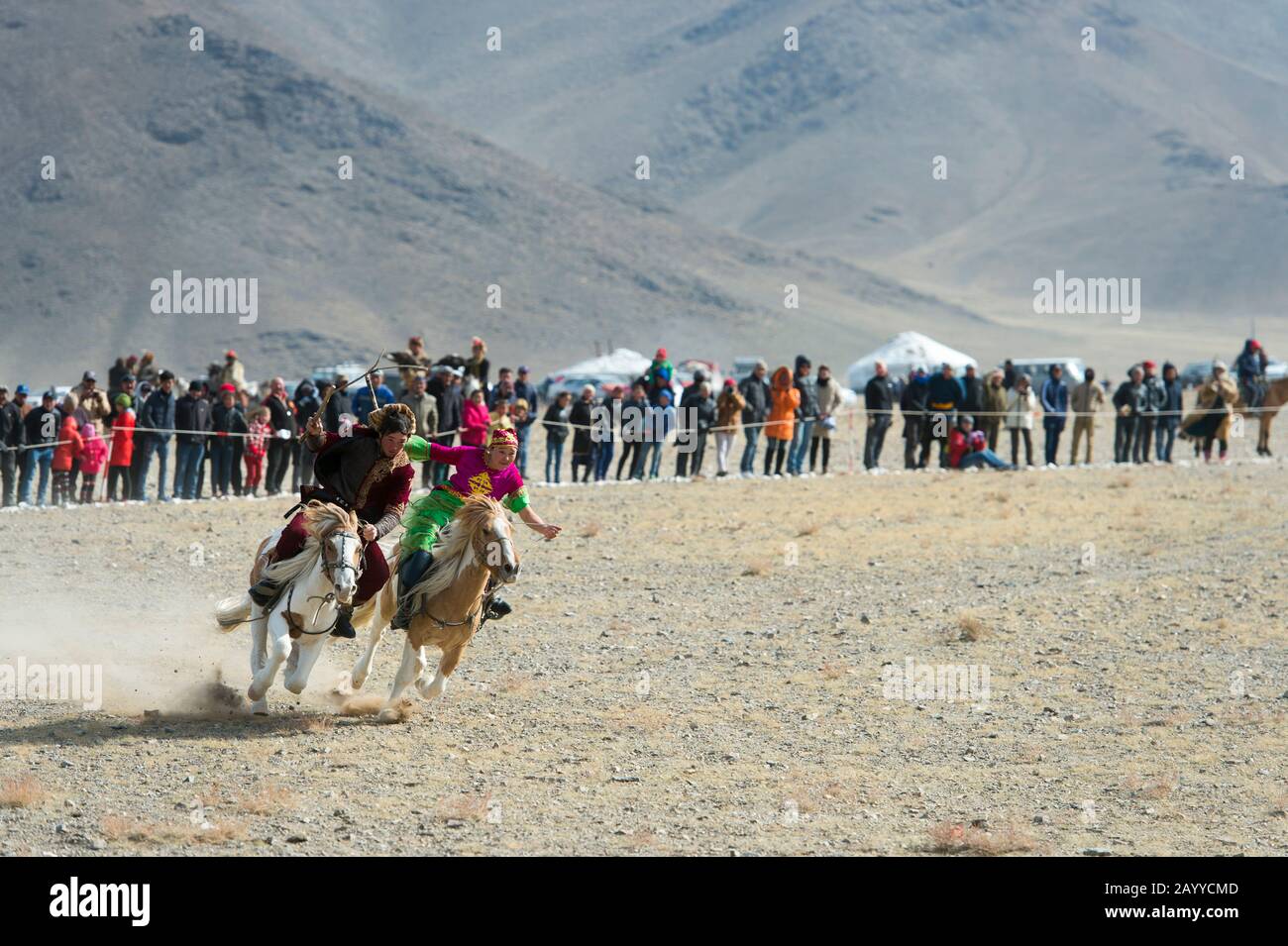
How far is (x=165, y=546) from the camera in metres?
17.8

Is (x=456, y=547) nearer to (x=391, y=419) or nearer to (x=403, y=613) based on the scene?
(x=403, y=613)

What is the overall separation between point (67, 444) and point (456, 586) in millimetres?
12144

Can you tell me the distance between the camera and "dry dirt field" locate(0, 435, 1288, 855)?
873 centimetres

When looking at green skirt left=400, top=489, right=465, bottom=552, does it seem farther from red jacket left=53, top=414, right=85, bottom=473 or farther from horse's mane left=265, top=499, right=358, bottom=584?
red jacket left=53, top=414, right=85, bottom=473

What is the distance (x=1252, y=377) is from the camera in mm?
31203

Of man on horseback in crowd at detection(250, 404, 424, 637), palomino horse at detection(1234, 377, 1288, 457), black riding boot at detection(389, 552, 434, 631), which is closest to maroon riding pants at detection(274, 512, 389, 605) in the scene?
man on horseback in crowd at detection(250, 404, 424, 637)

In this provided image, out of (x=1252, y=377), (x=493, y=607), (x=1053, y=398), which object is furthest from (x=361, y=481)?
(x=1252, y=377)

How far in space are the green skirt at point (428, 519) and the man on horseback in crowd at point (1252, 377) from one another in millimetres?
23466

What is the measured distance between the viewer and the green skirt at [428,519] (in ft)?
36.1

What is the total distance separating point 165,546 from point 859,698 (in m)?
8.66

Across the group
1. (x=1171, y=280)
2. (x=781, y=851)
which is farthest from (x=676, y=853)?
(x=1171, y=280)

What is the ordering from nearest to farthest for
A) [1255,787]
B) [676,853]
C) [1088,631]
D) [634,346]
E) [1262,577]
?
[676,853]
[1255,787]
[1088,631]
[1262,577]
[634,346]

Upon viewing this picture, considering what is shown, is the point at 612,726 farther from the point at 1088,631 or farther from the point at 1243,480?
the point at 1243,480

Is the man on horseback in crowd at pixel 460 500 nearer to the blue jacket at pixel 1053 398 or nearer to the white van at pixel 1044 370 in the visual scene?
the blue jacket at pixel 1053 398
